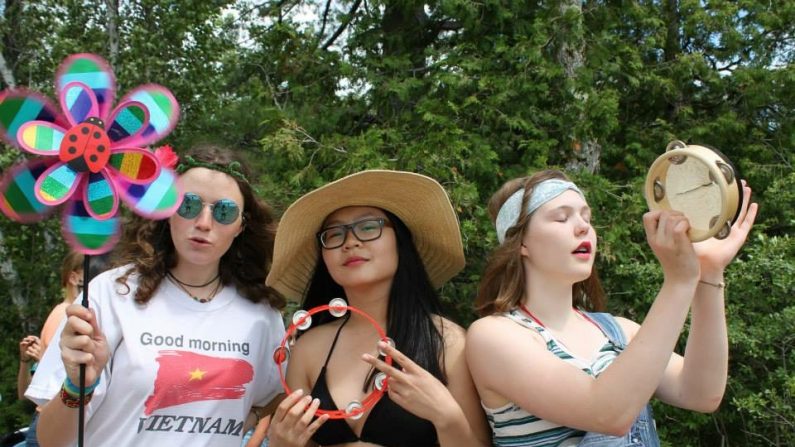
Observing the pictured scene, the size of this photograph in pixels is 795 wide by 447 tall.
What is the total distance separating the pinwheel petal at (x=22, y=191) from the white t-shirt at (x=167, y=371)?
39 centimetres

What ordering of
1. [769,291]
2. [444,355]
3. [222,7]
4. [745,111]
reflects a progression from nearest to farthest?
[444,355] < [769,291] < [745,111] < [222,7]

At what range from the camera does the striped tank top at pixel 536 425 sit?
6.58ft

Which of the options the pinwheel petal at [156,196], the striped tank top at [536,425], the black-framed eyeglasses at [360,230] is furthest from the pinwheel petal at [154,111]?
the striped tank top at [536,425]

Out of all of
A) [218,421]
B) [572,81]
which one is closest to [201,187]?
[218,421]

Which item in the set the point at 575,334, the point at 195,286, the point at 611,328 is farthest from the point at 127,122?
the point at 611,328

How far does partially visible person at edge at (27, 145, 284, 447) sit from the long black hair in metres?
0.21

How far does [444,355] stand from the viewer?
2.27 m

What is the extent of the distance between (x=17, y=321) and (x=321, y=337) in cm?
816

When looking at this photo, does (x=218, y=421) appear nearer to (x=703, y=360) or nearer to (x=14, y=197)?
(x=14, y=197)

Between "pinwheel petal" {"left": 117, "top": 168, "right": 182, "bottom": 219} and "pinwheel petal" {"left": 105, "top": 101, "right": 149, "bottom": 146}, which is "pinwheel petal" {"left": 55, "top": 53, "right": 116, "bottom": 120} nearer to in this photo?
"pinwheel petal" {"left": 105, "top": 101, "right": 149, "bottom": 146}

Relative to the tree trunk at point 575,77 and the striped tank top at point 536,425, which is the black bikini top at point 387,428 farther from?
the tree trunk at point 575,77

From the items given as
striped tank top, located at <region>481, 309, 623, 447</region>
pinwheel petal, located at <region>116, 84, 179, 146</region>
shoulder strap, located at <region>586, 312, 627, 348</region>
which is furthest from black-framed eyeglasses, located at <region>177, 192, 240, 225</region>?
shoulder strap, located at <region>586, 312, 627, 348</region>

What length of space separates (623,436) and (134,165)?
1686 millimetres

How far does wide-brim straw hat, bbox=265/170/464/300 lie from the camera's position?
2.38 m
